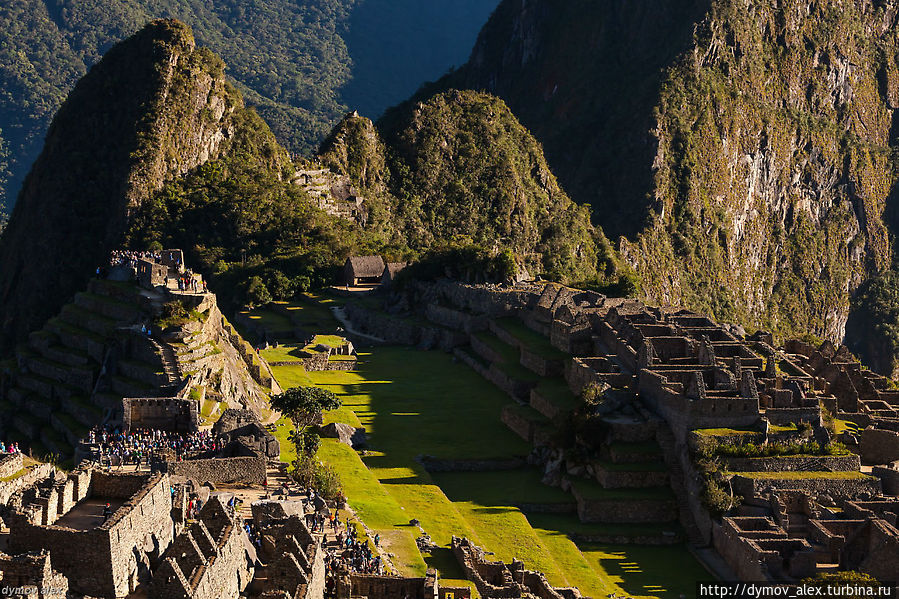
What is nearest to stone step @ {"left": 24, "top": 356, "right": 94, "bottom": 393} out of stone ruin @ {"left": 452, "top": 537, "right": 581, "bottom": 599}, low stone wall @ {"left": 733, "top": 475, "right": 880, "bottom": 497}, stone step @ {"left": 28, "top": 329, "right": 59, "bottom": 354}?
stone step @ {"left": 28, "top": 329, "right": 59, "bottom": 354}

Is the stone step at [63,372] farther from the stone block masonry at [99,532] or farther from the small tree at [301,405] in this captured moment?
the stone block masonry at [99,532]

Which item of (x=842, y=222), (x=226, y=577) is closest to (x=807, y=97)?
(x=842, y=222)

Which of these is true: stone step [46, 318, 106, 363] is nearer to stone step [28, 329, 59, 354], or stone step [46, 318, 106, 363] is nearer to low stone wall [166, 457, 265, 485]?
stone step [28, 329, 59, 354]

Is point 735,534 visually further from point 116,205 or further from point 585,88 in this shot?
point 585,88

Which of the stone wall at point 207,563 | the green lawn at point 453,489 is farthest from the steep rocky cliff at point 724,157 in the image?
the stone wall at point 207,563

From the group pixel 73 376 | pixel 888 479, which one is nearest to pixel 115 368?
pixel 73 376

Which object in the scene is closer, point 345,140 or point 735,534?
point 735,534
